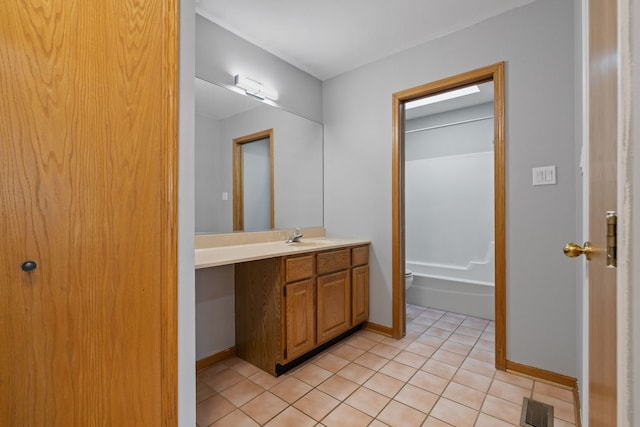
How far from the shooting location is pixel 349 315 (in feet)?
8.01

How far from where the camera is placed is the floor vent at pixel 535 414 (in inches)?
57.4

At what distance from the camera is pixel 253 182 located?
2.45 m


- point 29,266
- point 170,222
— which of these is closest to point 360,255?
point 170,222

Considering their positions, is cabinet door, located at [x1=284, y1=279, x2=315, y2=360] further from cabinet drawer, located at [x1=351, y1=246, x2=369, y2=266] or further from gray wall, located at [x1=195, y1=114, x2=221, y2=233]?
gray wall, located at [x1=195, y1=114, x2=221, y2=233]

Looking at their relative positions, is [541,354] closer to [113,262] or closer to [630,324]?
[630,324]

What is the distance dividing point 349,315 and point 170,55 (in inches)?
84.9

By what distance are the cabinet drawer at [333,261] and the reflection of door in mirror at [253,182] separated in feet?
2.12

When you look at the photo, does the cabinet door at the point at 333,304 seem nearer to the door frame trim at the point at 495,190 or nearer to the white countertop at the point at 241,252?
the white countertop at the point at 241,252

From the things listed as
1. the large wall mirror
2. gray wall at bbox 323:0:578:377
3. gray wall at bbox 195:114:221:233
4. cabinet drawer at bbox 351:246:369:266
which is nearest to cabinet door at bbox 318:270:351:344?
cabinet drawer at bbox 351:246:369:266

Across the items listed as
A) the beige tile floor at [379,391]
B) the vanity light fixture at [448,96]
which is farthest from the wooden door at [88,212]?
the vanity light fixture at [448,96]

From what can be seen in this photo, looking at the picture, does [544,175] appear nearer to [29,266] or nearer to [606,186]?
[606,186]

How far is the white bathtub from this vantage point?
300 cm

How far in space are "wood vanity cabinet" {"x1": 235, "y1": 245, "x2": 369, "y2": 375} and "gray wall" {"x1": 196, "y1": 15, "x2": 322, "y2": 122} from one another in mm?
1400

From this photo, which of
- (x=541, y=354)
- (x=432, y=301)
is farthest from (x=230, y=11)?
(x=432, y=301)
